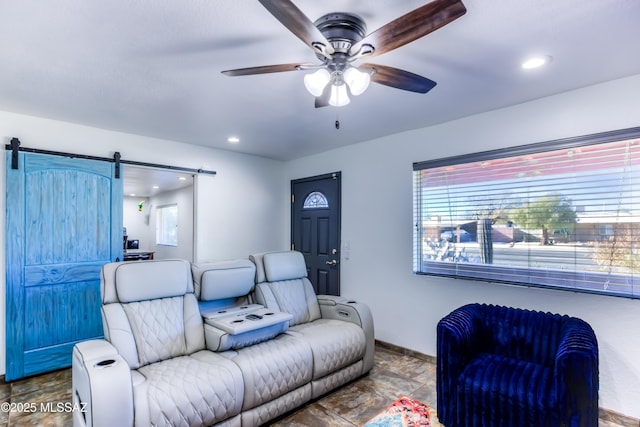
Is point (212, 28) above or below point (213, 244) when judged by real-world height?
above

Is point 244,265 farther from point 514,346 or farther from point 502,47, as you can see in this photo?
point 502,47

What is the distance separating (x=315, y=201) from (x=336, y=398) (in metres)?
2.62

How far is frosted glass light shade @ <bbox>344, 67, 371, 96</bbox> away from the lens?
1.63 m

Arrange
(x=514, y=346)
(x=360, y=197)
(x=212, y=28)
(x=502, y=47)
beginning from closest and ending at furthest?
(x=212, y=28)
(x=502, y=47)
(x=514, y=346)
(x=360, y=197)

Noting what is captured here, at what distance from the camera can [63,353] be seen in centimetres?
320

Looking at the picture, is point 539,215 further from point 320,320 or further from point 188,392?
point 188,392

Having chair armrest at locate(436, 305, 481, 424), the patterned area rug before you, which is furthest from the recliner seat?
chair armrest at locate(436, 305, 481, 424)

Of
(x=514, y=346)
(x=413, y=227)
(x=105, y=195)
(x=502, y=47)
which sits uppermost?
(x=502, y=47)

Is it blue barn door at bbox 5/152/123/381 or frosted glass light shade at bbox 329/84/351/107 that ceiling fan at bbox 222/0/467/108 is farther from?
blue barn door at bbox 5/152/123/381

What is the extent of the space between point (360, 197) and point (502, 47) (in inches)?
92.2

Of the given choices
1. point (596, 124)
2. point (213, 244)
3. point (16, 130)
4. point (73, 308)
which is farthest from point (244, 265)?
point (596, 124)

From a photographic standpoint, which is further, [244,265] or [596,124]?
[244,265]

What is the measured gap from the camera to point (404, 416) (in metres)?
2.31

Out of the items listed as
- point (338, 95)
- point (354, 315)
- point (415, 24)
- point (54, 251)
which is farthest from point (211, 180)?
point (415, 24)
